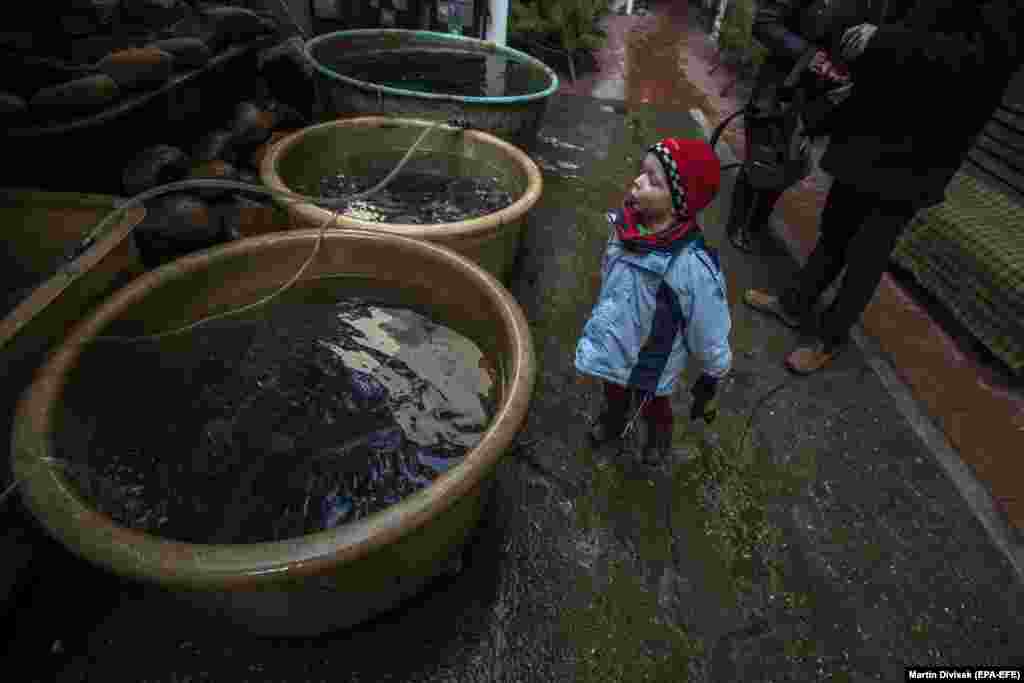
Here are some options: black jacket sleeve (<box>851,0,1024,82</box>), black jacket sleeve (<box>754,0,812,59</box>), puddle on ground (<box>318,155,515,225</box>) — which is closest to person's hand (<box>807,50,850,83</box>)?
black jacket sleeve (<box>851,0,1024,82</box>)

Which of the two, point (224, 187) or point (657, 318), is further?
point (224, 187)

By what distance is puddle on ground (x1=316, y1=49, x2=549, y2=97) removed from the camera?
4.68m

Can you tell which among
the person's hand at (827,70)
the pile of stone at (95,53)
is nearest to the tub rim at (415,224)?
the pile of stone at (95,53)

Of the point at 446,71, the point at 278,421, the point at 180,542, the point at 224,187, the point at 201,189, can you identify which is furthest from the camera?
the point at 446,71

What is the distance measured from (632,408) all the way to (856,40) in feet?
6.67

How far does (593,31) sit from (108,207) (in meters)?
8.65

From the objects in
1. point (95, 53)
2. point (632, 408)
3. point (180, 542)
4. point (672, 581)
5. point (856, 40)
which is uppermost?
point (856, 40)

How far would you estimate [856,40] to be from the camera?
2.48 metres

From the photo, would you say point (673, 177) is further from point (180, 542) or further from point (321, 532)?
point (180, 542)

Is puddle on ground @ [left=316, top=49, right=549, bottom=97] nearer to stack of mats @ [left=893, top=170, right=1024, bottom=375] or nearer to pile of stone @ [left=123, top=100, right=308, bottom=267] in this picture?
pile of stone @ [left=123, top=100, right=308, bottom=267]

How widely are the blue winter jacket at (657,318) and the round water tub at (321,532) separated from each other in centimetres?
35

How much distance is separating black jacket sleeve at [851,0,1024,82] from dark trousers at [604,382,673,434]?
6.06 ft

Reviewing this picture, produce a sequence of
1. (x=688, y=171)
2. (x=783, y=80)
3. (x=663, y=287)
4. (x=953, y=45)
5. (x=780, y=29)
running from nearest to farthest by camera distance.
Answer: (x=688, y=171), (x=663, y=287), (x=953, y=45), (x=780, y=29), (x=783, y=80)

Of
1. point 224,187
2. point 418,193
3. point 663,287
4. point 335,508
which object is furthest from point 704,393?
point 418,193
